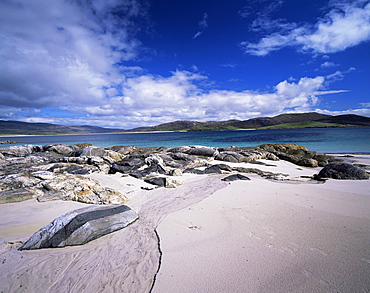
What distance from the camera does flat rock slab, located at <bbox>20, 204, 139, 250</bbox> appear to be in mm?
4305

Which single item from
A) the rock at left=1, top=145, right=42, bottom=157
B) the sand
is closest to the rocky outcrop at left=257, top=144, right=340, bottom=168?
the sand

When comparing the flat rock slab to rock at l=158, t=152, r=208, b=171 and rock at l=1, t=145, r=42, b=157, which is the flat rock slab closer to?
rock at l=158, t=152, r=208, b=171

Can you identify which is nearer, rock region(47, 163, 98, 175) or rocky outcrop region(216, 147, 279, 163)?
rock region(47, 163, 98, 175)

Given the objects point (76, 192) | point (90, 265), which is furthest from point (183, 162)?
point (90, 265)

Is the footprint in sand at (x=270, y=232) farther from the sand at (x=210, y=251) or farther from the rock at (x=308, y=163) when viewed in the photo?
the rock at (x=308, y=163)

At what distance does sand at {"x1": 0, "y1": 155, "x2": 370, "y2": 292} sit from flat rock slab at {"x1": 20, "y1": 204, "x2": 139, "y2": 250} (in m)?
0.17

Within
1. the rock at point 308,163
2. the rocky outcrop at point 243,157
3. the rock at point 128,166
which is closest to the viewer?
the rock at point 128,166

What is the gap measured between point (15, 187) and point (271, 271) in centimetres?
985

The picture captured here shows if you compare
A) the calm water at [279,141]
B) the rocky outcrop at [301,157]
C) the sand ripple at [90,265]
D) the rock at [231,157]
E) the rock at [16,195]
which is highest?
the rock at [16,195]

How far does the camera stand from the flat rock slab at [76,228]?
169 inches

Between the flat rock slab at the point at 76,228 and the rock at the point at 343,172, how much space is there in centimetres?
1148

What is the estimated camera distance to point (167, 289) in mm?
3002

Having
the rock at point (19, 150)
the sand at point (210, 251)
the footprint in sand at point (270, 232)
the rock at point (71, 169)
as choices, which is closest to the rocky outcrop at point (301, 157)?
the sand at point (210, 251)

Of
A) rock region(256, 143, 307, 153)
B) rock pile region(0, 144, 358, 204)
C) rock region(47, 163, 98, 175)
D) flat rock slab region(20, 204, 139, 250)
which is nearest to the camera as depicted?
flat rock slab region(20, 204, 139, 250)
